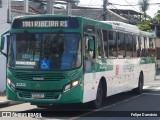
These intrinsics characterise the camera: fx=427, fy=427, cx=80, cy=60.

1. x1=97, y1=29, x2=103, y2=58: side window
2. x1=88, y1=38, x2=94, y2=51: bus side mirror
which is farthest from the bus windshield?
x1=97, y1=29, x2=103, y2=58: side window

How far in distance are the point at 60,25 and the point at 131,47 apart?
20.4 feet

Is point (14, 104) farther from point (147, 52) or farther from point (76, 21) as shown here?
point (147, 52)

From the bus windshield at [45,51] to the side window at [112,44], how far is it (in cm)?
305

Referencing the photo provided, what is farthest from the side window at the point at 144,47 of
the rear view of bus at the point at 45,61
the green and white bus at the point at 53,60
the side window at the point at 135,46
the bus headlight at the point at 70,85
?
the bus headlight at the point at 70,85

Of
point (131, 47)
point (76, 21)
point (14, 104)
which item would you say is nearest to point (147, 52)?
point (131, 47)

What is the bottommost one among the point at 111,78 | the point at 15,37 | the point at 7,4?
the point at 111,78

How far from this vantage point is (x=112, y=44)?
49.9ft

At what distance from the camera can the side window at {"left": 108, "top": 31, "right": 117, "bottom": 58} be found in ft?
49.2

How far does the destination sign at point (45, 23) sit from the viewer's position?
40.4ft

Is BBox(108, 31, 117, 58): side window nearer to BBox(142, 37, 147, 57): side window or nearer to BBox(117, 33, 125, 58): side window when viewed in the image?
BBox(117, 33, 125, 58): side window

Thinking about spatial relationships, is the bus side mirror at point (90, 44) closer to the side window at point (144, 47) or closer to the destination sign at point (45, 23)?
the destination sign at point (45, 23)

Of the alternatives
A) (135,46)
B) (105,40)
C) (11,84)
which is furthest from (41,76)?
(135,46)

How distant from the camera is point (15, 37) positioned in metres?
12.6

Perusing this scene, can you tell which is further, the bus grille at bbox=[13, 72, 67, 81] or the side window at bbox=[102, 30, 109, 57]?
the side window at bbox=[102, 30, 109, 57]
